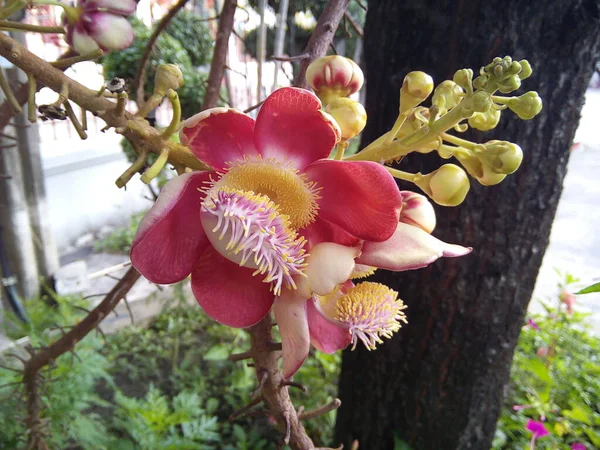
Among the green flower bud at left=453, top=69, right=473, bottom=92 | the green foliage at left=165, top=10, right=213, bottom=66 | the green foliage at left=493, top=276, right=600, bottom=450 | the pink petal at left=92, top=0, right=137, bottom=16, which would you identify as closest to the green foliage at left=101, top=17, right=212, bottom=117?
the green foliage at left=165, top=10, right=213, bottom=66

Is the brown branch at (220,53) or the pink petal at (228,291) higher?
the brown branch at (220,53)

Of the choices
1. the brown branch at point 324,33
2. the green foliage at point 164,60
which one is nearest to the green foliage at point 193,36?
the green foliage at point 164,60

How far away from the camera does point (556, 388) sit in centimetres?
155

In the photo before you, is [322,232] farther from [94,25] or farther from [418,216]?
[94,25]

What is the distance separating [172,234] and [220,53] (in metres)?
0.38

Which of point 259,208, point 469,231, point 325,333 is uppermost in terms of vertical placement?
point 259,208

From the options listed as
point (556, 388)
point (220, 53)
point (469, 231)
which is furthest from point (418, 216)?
point (556, 388)

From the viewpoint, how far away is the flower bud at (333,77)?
0.33 m

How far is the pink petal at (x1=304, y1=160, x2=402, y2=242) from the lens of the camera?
0.86ft

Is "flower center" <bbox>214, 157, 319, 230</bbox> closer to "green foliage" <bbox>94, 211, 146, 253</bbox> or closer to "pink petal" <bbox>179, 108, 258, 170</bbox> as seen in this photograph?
"pink petal" <bbox>179, 108, 258, 170</bbox>

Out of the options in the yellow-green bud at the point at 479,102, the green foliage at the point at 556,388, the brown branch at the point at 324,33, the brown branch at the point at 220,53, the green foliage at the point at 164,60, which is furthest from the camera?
the green foliage at the point at 556,388

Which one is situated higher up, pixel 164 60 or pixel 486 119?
pixel 486 119

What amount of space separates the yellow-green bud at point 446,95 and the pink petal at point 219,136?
0.38ft

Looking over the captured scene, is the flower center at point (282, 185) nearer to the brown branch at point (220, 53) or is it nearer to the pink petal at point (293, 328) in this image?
the pink petal at point (293, 328)
